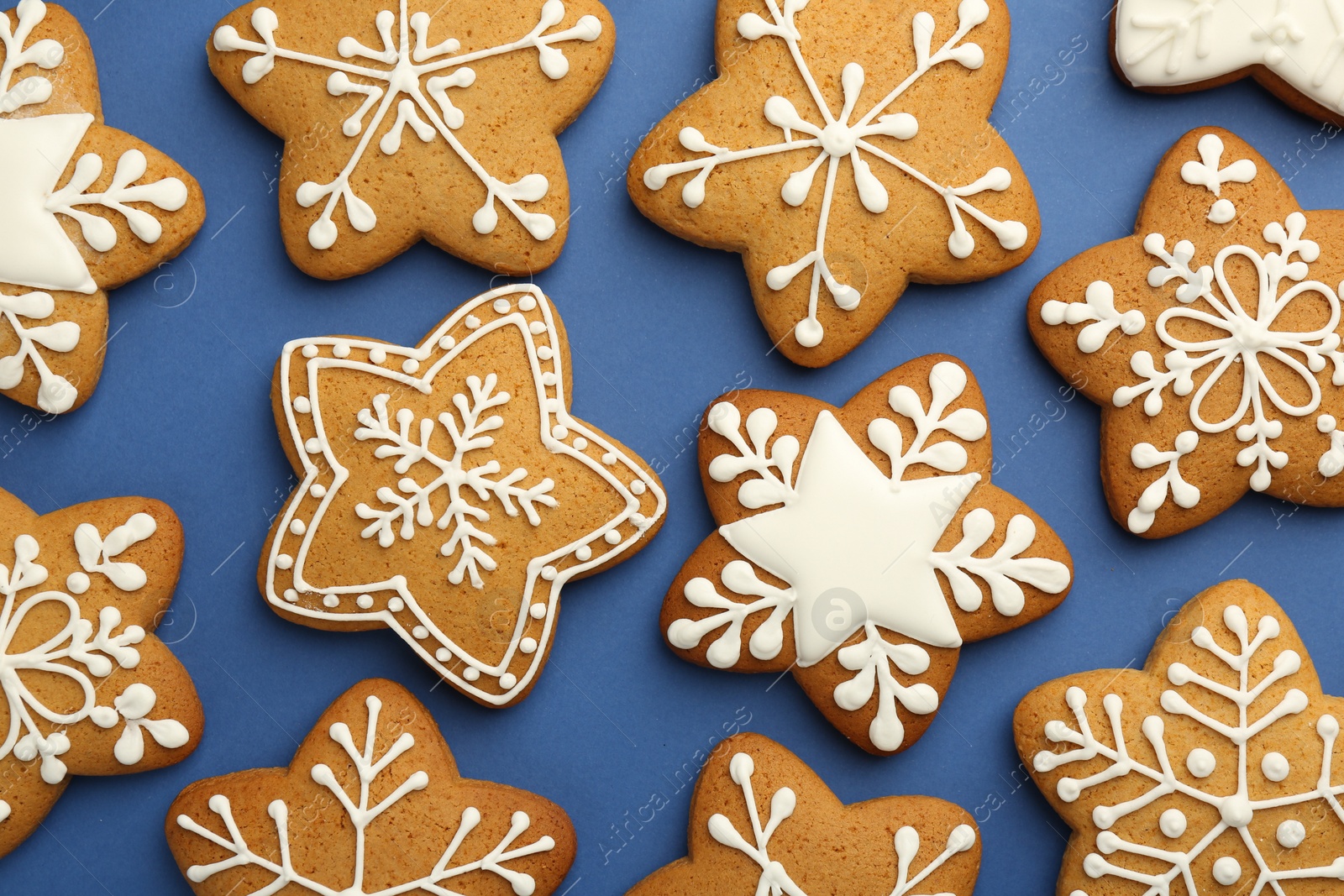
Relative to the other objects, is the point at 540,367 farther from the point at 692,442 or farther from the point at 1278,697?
the point at 1278,697

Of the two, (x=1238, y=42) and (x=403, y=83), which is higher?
(x=1238, y=42)

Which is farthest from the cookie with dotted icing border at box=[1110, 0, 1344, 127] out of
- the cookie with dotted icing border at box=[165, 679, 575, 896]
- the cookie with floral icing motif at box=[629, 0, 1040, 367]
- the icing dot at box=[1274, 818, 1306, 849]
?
the cookie with dotted icing border at box=[165, 679, 575, 896]

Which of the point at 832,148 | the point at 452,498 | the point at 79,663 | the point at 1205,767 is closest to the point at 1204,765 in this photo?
the point at 1205,767

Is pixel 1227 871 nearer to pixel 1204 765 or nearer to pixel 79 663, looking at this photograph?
pixel 1204 765

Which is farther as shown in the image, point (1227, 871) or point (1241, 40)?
point (1241, 40)

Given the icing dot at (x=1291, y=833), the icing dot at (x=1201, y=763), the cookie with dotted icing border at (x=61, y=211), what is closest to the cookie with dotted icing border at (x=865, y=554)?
the icing dot at (x=1201, y=763)

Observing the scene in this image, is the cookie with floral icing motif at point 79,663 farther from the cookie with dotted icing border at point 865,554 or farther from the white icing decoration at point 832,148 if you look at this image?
the white icing decoration at point 832,148

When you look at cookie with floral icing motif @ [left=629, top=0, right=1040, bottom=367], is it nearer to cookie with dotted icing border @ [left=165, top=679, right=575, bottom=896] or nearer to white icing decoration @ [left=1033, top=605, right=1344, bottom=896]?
white icing decoration @ [left=1033, top=605, right=1344, bottom=896]

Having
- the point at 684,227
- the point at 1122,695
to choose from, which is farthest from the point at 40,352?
the point at 1122,695
